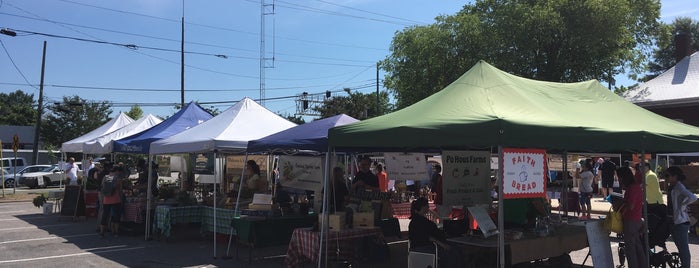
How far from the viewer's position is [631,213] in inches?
265

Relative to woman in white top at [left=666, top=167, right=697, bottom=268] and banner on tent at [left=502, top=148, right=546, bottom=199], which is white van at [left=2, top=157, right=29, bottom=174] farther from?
woman in white top at [left=666, top=167, right=697, bottom=268]

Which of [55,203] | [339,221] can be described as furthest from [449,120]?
[55,203]

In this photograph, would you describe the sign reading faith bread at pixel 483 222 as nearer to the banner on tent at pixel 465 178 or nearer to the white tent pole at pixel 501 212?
the banner on tent at pixel 465 178

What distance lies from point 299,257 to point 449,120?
11.0 feet

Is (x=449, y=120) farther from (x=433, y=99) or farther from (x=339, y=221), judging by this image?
(x=339, y=221)

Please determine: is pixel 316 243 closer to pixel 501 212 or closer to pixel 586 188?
pixel 501 212

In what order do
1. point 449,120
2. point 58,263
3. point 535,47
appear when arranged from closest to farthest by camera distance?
point 449,120
point 58,263
point 535,47

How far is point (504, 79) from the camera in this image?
273 inches

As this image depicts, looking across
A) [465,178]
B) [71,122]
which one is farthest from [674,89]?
[71,122]

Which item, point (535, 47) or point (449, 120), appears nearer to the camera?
point (449, 120)

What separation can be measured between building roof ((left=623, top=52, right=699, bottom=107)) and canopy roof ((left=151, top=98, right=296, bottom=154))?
20.9m

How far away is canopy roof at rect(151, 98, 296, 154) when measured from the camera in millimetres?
9922

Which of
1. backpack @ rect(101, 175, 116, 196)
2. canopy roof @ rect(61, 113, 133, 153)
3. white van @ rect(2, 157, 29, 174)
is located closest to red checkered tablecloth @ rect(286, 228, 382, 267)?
backpack @ rect(101, 175, 116, 196)

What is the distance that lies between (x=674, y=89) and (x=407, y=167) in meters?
20.2
